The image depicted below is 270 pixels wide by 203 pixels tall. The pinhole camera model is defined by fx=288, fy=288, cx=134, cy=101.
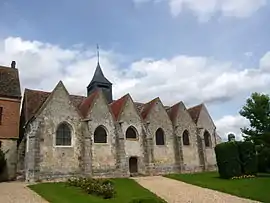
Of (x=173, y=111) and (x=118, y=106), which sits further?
(x=173, y=111)

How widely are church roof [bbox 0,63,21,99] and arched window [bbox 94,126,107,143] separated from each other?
26.5 ft

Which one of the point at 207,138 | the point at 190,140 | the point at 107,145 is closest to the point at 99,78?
the point at 107,145

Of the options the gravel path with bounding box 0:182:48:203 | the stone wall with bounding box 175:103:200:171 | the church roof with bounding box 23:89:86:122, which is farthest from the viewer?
the stone wall with bounding box 175:103:200:171

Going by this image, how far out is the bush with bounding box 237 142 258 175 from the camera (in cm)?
2405

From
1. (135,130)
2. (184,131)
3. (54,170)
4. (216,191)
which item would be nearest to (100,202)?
(216,191)

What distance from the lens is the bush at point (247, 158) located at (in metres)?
24.0

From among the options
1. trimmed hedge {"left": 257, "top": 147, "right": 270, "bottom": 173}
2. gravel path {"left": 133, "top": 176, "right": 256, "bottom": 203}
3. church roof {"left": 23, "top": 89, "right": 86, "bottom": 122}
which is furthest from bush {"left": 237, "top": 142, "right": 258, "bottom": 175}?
church roof {"left": 23, "top": 89, "right": 86, "bottom": 122}

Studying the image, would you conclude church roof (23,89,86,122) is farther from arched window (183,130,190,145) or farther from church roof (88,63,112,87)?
arched window (183,130,190,145)

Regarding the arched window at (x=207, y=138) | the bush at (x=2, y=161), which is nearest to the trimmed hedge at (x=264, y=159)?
the arched window at (x=207, y=138)

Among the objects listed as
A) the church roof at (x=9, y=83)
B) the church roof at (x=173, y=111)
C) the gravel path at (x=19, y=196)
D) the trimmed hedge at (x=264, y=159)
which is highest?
the church roof at (x=9, y=83)

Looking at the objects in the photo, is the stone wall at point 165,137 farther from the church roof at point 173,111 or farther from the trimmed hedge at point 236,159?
the trimmed hedge at point 236,159

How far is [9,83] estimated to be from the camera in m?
28.0

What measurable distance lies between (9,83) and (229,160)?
21.5 meters

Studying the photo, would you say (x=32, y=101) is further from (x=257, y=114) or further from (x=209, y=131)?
(x=257, y=114)
